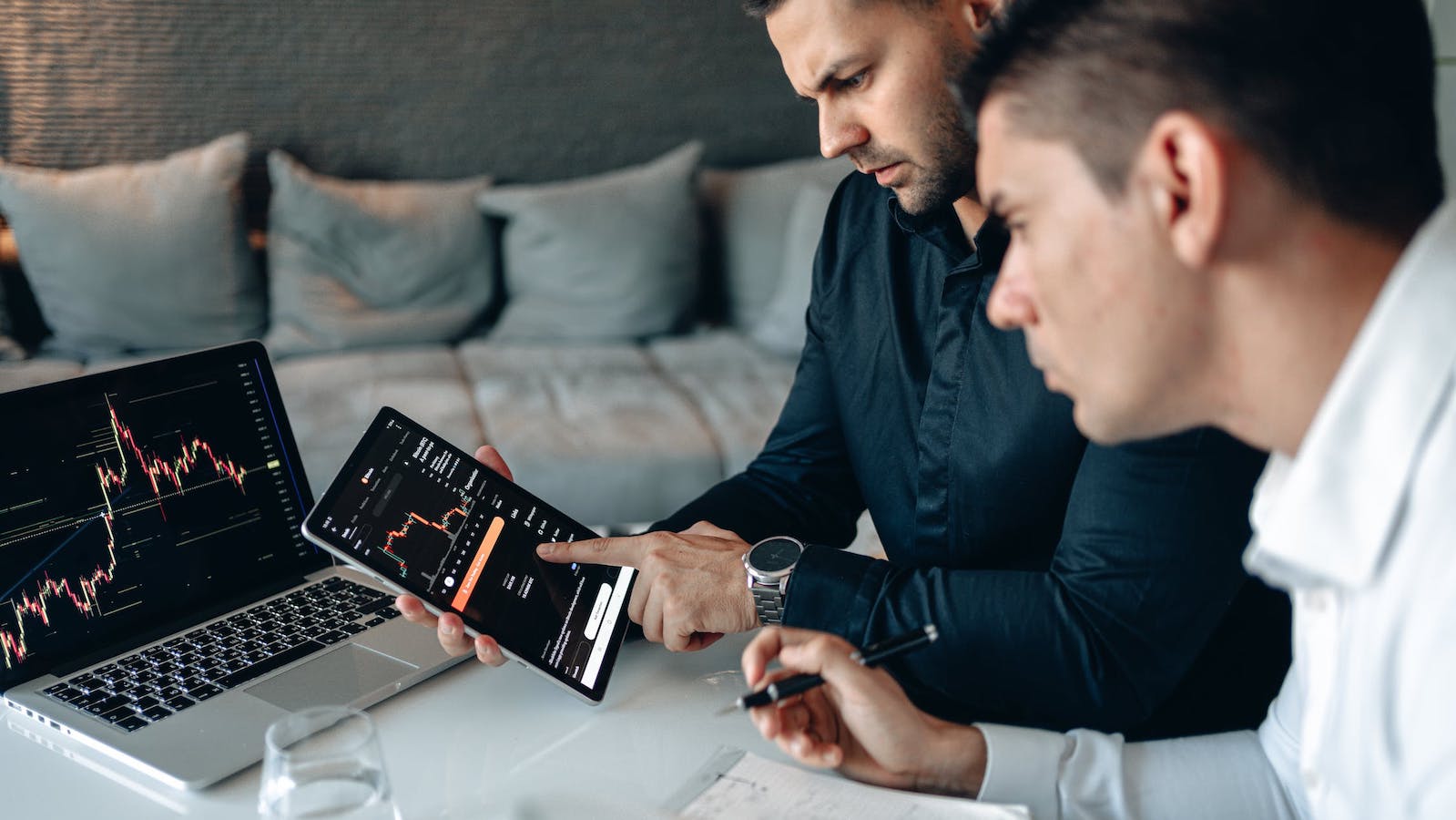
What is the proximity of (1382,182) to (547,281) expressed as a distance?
2595 mm

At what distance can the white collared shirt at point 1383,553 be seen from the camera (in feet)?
2.06

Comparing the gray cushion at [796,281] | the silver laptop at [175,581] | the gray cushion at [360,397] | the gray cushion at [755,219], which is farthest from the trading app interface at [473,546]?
the gray cushion at [755,219]

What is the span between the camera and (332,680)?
993 mm

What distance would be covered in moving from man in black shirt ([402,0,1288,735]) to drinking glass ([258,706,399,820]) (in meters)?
0.24

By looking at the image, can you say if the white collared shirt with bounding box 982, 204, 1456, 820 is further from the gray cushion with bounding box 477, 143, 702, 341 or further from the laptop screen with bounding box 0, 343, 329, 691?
the gray cushion with bounding box 477, 143, 702, 341

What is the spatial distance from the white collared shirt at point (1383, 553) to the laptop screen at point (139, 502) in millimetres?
876

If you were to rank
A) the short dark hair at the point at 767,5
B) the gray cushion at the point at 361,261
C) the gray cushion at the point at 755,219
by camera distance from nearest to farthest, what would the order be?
the short dark hair at the point at 767,5
the gray cushion at the point at 361,261
the gray cushion at the point at 755,219

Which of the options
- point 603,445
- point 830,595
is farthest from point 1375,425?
point 603,445

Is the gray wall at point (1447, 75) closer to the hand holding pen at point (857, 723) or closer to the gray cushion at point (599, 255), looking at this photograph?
the gray cushion at point (599, 255)

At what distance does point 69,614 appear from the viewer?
1.00 meters

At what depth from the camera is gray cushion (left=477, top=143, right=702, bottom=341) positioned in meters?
3.07

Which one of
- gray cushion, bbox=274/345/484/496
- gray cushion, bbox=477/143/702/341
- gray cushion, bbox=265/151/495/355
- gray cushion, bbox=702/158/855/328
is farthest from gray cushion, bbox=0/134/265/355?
gray cushion, bbox=702/158/855/328

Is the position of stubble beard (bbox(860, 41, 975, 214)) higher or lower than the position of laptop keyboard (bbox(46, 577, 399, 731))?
higher

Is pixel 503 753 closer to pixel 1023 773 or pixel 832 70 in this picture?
Answer: pixel 1023 773
